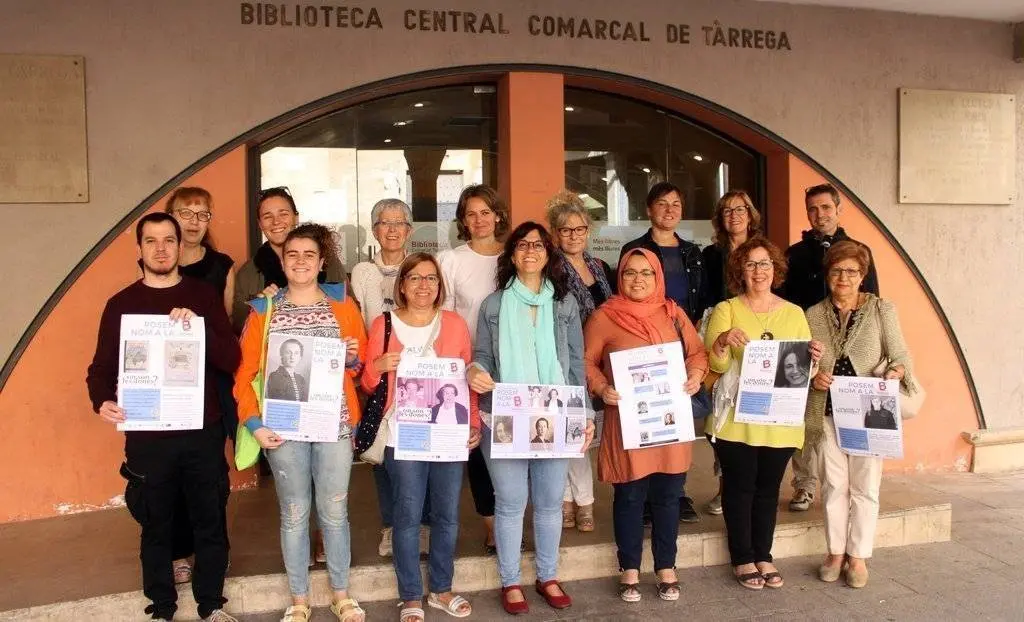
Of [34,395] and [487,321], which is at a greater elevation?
[487,321]

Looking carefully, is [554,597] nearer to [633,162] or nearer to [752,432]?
[752,432]

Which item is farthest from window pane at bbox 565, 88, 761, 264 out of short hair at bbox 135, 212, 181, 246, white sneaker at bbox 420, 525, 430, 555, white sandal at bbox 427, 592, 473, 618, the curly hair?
short hair at bbox 135, 212, 181, 246

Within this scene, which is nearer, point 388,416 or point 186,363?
point 186,363

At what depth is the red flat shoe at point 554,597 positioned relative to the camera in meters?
3.82

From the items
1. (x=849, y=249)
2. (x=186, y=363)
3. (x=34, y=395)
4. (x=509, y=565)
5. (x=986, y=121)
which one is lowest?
(x=509, y=565)

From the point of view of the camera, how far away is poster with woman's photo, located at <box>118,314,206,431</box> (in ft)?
11.0

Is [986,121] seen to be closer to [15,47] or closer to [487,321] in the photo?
[487,321]

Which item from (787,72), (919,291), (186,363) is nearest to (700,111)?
(787,72)

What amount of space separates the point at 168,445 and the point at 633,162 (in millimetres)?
4260

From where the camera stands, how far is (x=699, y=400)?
160 inches

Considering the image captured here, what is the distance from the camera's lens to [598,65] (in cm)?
580

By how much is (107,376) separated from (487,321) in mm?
1661

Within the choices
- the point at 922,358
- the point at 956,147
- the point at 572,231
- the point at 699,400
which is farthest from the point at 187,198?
the point at 956,147

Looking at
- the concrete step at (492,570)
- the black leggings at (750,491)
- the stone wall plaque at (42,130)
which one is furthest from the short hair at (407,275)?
the stone wall plaque at (42,130)
